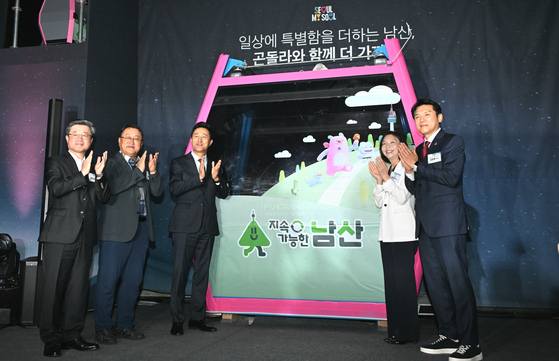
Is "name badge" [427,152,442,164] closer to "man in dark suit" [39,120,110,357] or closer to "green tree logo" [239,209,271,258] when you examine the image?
"green tree logo" [239,209,271,258]

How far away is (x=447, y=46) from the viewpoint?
12.4 feet

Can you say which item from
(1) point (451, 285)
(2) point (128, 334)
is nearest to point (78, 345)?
(2) point (128, 334)

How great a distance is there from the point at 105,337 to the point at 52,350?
13.1 inches

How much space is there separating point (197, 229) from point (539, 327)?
2581 mm

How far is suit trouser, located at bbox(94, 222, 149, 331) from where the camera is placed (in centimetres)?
265

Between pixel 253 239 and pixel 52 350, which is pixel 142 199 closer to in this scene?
pixel 253 239

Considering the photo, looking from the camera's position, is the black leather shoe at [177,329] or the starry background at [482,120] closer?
the black leather shoe at [177,329]

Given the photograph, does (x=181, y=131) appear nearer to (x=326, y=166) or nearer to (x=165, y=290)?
(x=165, y=290)

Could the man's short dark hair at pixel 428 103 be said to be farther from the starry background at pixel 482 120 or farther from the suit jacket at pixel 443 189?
the starry background at pixel 482 120

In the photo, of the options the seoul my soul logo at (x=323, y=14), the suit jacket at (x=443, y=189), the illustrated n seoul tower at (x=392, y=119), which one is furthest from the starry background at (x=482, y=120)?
the suit jacket at (x=443, y=189)

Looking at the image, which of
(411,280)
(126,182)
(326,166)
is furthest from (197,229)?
(411,280)

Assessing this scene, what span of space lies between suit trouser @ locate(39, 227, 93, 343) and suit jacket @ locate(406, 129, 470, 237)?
2.09m

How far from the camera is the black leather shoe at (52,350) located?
231 cm

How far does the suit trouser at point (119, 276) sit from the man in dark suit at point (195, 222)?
0.79ft
